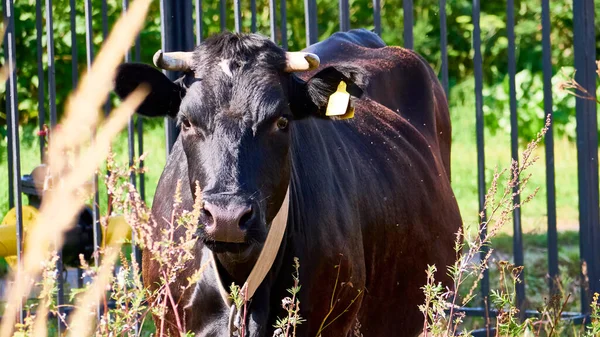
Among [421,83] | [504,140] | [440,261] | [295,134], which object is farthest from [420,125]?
[504,140]

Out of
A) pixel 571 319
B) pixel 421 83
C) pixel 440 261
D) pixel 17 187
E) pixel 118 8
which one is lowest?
pixel 571 319

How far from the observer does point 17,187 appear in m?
4.96

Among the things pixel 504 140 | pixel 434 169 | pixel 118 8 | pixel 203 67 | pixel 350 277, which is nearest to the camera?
pixel 203 67

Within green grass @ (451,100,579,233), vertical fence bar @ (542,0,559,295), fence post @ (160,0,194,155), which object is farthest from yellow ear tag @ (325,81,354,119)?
green grass @ (451,100,579,233)

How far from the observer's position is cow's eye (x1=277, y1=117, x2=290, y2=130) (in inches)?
139

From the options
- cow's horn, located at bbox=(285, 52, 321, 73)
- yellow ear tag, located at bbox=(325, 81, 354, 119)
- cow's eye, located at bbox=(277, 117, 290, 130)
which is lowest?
cow's eye, located at bbox=(277, 117, 290, 130)

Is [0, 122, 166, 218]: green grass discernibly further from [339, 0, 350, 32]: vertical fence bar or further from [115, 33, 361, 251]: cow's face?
[115, 33, 361, 251]: cow's face

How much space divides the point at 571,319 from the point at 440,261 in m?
1.27

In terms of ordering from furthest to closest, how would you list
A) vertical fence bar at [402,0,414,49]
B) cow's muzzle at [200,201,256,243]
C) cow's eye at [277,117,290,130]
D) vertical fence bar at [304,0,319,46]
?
1. vertical fence bar at [402,0,414,49]
2. vertical fence bar at [304,0,319,46]
3. cow's eye at [277,117,290,130]
4. cow's muzzle at [200,201,256,243]

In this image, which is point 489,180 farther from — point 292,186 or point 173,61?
point 173,61

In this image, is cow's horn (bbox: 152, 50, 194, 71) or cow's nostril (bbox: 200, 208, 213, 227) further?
cow's horn (bbox: 152, 50, 194, 71)

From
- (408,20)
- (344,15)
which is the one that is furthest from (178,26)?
(408,20)

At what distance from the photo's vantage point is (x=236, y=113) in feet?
11.2

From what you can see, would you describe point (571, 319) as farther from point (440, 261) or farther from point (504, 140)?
point (504, 140)
